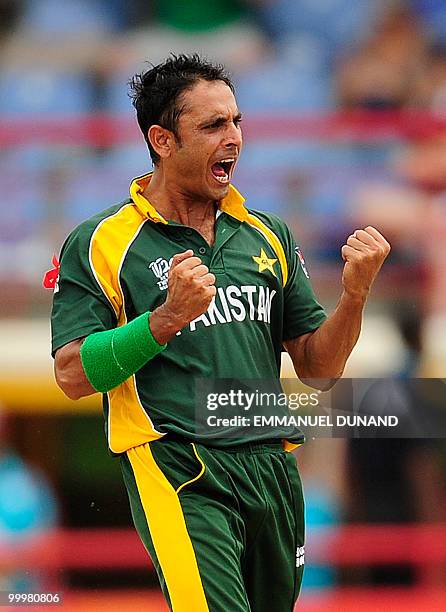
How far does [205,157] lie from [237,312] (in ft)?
1.21

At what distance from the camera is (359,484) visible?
14.1 ft

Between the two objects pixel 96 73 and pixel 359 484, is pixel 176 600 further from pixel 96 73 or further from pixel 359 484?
pixel 96 73

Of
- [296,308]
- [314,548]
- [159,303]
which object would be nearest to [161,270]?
[159,303]

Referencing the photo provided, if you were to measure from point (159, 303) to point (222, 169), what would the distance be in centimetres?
36

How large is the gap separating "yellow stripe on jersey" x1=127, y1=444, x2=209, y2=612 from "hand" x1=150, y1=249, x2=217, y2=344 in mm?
315

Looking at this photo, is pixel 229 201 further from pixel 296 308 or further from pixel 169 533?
pixel 169 533

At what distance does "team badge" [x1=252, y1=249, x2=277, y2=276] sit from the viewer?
286cm

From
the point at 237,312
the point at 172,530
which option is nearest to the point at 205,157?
the point at 237,312

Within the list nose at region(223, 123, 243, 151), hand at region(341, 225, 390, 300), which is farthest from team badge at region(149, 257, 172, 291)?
hand at region(341, 225, 390, 300)

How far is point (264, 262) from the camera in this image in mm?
2871

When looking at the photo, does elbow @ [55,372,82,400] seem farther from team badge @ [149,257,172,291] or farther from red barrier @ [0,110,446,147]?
red barrier @ [0,110,446,147]

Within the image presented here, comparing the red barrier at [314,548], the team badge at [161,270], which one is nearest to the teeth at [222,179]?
the team badge at [161,270]

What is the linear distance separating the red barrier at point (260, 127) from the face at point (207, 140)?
155 centimetres

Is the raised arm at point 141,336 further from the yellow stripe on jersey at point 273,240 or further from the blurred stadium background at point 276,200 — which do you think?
the blurred stadium background at point 276,200
